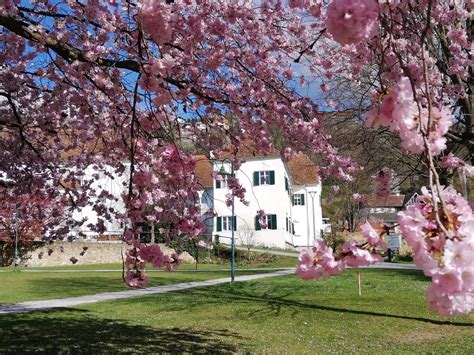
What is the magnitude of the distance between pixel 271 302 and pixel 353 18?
35.5ft

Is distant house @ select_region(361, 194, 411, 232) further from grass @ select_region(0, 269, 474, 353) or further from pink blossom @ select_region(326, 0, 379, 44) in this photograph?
grass @ select_region(0, 269, 474, 353)

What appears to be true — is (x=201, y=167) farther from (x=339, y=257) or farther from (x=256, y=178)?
(x=339, y=257)

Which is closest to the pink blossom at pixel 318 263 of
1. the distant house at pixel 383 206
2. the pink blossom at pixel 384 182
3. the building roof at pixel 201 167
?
the distant house at pixel 383 206

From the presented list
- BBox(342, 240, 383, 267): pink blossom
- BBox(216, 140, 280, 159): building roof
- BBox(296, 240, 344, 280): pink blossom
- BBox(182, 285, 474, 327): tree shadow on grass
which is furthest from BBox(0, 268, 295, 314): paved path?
BBox(342, 240, 383, 267): pink blossom

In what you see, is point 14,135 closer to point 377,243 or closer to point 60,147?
point 60,147

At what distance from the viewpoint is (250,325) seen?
29.6 feet

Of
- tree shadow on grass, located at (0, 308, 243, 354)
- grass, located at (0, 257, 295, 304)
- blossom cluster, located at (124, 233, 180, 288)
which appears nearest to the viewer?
blossom cluster, located at (124, 233, 180, 288)

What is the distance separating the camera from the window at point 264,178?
32062 millimetres

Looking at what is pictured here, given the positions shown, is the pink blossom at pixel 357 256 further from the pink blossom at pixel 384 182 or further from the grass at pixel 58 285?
the grass at pixel 58 285

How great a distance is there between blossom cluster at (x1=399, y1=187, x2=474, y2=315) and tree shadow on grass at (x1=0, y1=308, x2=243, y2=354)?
5590mm

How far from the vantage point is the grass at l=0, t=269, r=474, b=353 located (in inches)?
280

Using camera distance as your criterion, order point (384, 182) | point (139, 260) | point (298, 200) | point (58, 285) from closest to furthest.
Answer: point (139, 260) < point (384, 182) < point (58, 285) < point (298, 200)

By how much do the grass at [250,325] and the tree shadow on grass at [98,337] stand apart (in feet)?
0.05

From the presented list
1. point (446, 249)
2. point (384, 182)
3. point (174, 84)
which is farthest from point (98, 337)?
point (446, 249)
